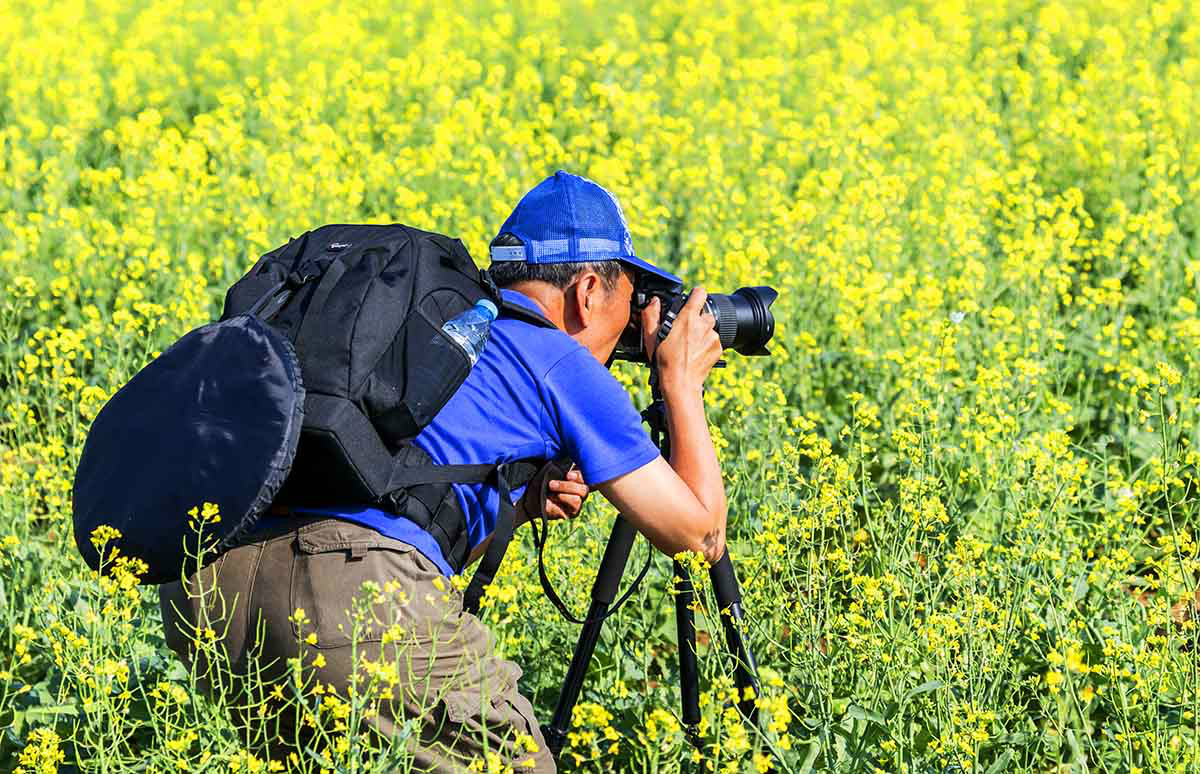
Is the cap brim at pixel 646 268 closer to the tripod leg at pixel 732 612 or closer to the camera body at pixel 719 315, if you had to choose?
the camera body at pixel 719 315

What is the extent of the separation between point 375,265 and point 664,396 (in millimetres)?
596

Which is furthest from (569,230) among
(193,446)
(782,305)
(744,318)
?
(782,305)

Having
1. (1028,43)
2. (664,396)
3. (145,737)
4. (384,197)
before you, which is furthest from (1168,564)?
(1028,43)

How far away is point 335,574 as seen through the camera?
2309 mm

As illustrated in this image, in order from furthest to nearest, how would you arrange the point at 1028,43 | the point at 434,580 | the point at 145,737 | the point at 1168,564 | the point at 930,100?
1. the point at 1028,43
2. the point at 930,100
3. the point at 145,737
4. the point at 1168,564
5. the point at 434,580

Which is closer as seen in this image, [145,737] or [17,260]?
[145,737]

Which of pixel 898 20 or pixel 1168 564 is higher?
pixel 898 20

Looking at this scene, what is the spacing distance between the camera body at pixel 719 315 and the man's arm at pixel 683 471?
0.09 ft

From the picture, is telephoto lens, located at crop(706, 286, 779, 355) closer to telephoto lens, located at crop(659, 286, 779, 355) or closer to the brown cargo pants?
telephoto lens, located at crop(659, 286, 779, 355)

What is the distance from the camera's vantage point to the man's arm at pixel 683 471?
2443 mm

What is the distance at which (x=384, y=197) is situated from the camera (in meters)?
6.08

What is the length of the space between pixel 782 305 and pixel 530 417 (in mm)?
2352

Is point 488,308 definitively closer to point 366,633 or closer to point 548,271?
point 548,271

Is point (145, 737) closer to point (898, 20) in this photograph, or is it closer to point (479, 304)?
point (479, 304)
